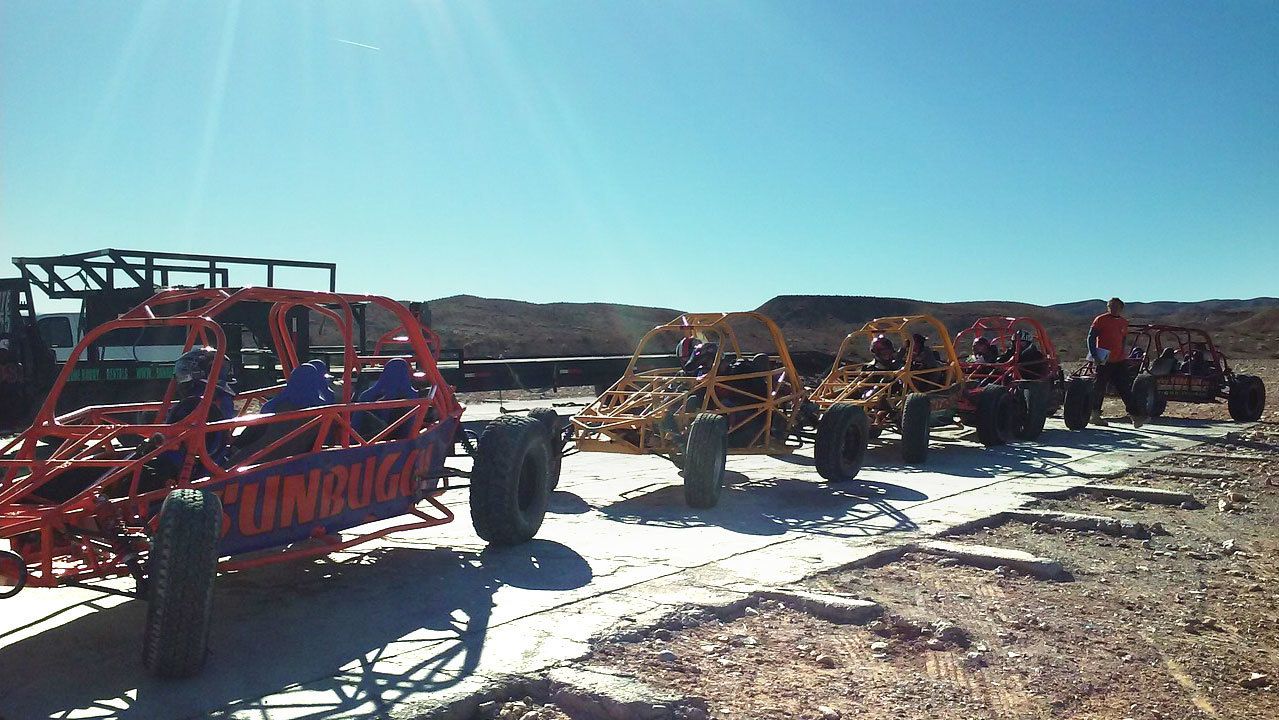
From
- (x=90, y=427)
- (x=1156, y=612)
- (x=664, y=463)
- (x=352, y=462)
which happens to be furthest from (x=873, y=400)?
(x=90, y=427)

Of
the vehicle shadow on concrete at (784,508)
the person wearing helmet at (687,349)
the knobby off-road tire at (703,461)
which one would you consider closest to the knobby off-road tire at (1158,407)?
the vehicle shadow on concrete at (784,508)

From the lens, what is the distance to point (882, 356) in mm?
12297

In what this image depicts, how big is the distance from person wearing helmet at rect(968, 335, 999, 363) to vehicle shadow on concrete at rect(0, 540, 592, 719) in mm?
9999

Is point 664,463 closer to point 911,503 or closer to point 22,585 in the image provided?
point 911,503

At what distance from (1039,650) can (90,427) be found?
15.2 feet

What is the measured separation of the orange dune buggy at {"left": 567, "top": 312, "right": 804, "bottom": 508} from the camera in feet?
26.6

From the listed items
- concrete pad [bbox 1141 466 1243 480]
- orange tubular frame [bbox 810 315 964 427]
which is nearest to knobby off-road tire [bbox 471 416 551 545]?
orange tubular frame [bbox 810 315 964 427]

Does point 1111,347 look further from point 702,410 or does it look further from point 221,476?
point 221,476

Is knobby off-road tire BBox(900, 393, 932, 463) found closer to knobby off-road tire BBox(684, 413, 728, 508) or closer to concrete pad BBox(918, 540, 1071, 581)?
knobby off-road tire BBox(684, 413, 728, 508)

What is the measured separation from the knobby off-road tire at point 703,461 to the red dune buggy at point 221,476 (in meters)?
1.66

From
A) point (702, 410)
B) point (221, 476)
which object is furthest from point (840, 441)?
point (221, 476)

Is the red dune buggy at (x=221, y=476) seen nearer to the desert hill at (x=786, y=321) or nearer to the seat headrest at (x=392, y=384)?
the seat headrest at (x=392, y=384)

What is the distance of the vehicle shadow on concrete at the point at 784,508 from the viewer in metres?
7.37

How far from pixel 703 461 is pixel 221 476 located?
410 centimetres
